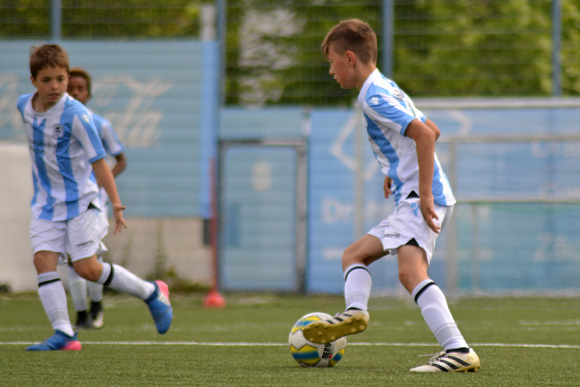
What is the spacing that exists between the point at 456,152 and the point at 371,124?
23.8 feet

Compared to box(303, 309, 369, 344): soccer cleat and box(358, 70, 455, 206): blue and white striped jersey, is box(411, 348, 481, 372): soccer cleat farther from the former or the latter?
box(358, 70, 455, 206): blue and white striped jersey

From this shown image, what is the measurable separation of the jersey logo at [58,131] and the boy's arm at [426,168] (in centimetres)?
230

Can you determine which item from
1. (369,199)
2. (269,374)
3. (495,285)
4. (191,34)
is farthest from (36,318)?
(191,34)

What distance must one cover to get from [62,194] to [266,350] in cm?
155

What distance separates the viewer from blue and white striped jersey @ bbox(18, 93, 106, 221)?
5.84 meters

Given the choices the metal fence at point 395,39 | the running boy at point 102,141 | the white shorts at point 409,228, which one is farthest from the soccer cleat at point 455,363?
the metal fence at point 395,39

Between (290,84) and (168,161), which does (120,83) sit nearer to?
(168,161)

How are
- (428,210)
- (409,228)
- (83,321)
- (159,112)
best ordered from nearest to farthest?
(428,210)
(409,228)
(83,321)
(159,112)

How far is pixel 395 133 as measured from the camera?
4.82 m

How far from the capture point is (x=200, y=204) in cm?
1427

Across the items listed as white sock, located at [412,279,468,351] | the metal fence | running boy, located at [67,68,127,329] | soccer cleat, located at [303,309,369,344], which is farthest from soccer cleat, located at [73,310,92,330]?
the metal fence

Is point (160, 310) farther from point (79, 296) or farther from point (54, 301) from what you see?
point (79, 296)

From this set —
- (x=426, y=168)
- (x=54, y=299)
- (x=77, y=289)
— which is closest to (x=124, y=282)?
(x=54, y=299)

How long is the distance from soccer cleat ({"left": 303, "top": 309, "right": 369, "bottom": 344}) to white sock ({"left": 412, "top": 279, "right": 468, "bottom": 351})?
0.98 ft
